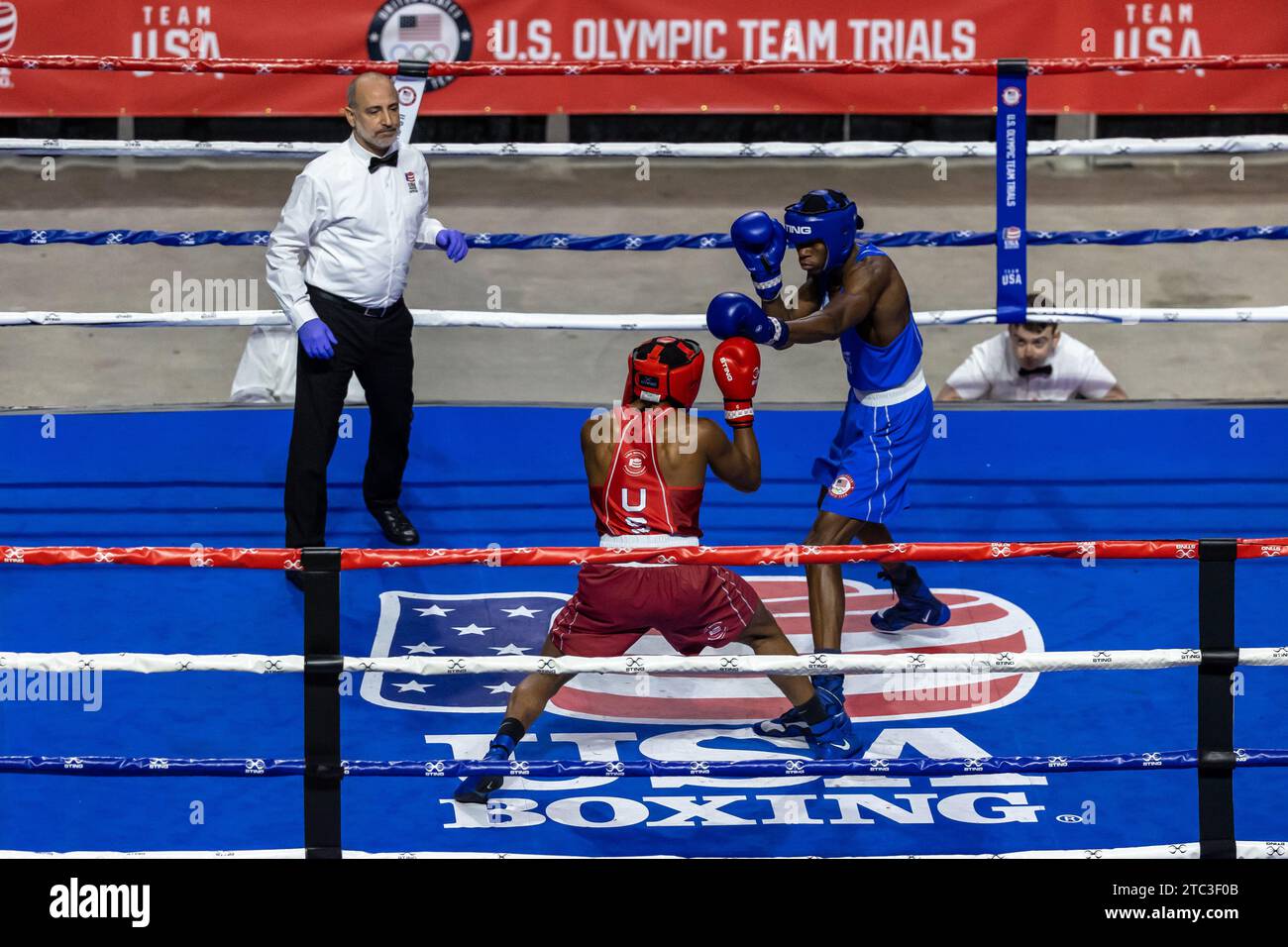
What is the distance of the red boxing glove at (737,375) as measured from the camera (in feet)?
13.8

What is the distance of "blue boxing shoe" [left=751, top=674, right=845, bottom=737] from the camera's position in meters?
4.23

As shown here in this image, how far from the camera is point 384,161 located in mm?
5082

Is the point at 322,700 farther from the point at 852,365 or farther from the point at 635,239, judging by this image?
the point at 635,239

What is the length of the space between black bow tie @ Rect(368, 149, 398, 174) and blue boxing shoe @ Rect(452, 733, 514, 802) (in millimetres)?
1833

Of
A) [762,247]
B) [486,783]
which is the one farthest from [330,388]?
[486,783]

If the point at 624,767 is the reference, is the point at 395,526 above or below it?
above

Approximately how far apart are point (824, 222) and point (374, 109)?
1.29 metres

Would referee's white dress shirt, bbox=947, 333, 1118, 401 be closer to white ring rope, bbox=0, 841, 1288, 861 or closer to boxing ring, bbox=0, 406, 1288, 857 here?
boxing ring, bbox=0, 406, 1288, 857

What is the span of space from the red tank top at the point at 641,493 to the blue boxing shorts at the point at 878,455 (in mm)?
636

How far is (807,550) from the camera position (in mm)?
3152

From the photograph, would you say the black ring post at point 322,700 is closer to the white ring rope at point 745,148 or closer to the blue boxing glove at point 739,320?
the blue boxing glove at point 739,320
